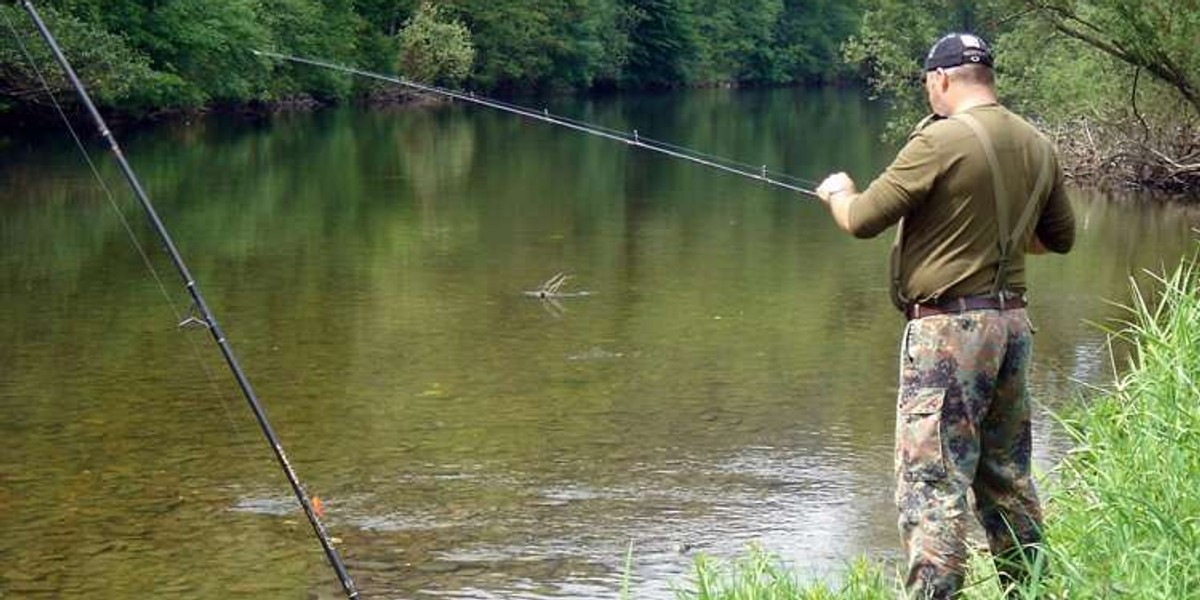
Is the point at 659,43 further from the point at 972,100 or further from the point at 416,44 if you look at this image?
the point at 972,100

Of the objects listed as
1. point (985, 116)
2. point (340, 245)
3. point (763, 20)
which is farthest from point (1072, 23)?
point (763, 20)

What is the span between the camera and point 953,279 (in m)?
5.12

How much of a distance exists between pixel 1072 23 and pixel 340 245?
10.3m

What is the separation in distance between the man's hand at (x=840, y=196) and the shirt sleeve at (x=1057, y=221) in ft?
1.88

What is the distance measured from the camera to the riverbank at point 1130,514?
187 inches

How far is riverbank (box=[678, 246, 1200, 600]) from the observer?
4754 mm

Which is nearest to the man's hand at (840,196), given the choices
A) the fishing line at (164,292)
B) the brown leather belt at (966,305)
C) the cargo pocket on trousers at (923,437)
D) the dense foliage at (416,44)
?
the brown leather belt at (966,305)

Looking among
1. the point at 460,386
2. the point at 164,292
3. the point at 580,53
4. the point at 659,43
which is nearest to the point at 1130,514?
the point at 460,386

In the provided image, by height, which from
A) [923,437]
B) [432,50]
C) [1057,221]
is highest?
[432,50]

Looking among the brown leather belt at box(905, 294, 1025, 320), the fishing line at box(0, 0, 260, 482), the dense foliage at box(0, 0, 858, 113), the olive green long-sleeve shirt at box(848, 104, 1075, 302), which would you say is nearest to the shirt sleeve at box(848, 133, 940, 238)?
the olive green long-sleeve shirt at box(848, 104, 1075, 302)

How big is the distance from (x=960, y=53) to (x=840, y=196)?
53 cm

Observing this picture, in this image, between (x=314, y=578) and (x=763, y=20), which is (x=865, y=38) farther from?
(x=763, y=20)

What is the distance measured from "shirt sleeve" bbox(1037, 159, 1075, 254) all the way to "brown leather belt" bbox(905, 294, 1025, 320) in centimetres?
34

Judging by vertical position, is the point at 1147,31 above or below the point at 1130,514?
above
